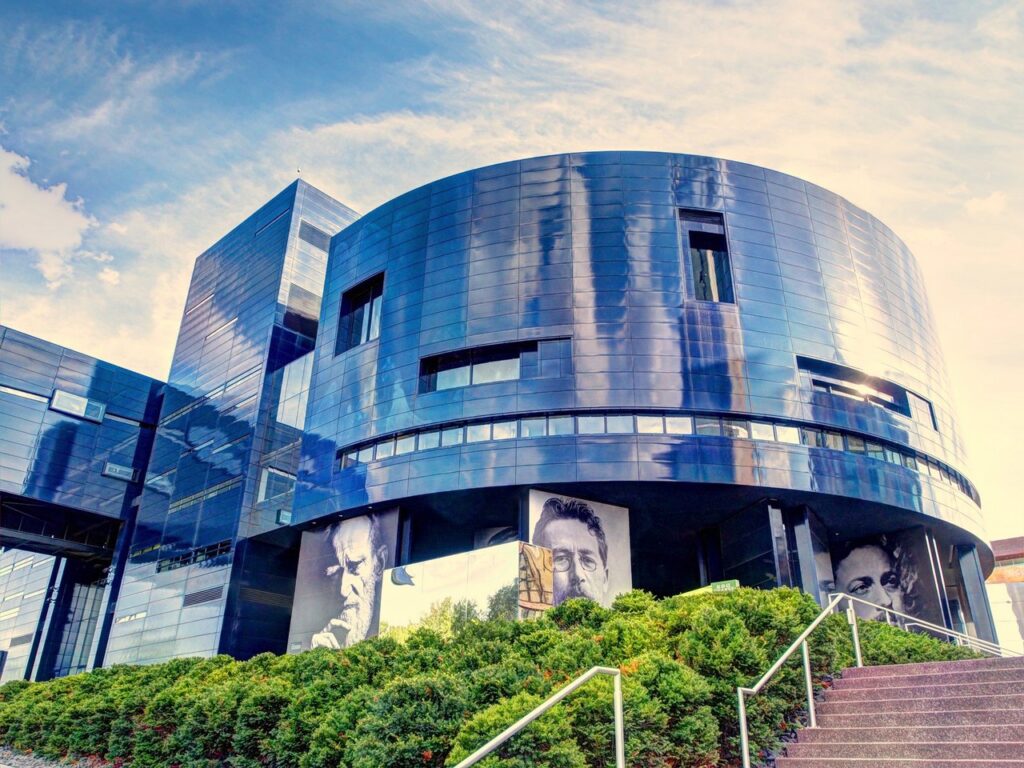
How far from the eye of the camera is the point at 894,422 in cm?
3828

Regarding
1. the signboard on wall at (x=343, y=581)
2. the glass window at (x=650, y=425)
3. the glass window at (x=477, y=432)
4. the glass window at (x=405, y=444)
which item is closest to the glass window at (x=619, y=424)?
the glass window at (x=650, y=425)

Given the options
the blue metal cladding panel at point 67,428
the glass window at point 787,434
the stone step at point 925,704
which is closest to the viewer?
the stone step at point 925,704

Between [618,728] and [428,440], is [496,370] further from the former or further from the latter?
[618,728]

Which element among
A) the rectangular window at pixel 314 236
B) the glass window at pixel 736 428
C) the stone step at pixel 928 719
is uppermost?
the rectangular window at pixel 314 236

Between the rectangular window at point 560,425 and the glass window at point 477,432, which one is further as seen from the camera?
the glass window at point 477,432

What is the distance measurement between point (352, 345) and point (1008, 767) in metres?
39.0

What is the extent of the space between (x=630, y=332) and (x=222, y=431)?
1105 inches

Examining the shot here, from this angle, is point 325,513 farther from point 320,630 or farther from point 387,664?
point 387,664

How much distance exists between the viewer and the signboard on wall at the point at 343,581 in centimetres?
3731

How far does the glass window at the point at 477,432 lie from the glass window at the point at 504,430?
0.43 meters

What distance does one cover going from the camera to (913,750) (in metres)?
9.59

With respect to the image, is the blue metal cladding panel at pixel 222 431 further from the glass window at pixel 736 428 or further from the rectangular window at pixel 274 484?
the glass window at pixel 736 428

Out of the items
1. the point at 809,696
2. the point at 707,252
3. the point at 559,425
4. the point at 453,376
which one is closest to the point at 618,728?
the point at 809,696

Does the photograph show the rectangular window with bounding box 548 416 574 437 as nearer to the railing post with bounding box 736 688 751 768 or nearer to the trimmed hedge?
the trimmed hedge
